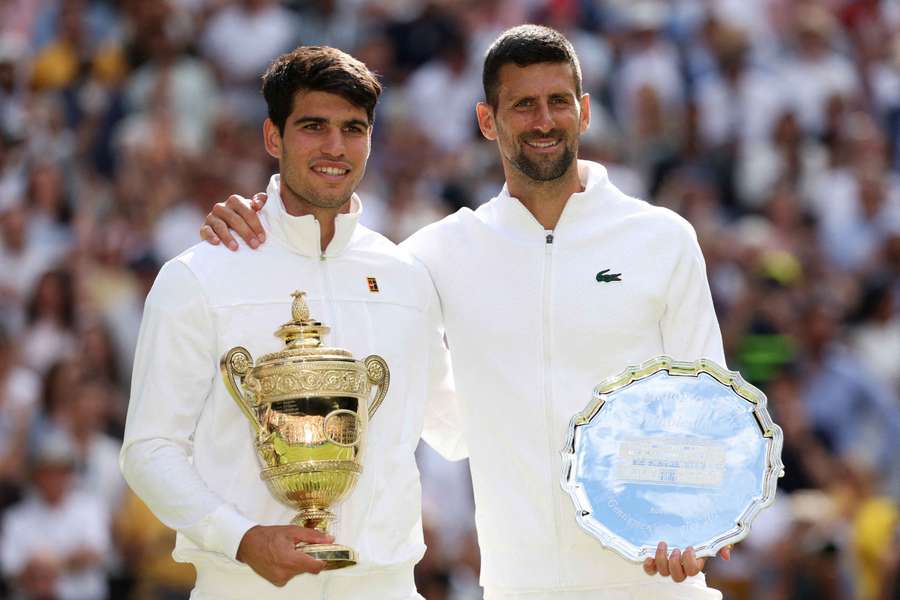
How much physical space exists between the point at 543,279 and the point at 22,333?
4928 millimetres

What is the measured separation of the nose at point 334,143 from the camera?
5188mm

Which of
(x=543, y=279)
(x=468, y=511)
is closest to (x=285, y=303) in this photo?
(x=543, y=279)

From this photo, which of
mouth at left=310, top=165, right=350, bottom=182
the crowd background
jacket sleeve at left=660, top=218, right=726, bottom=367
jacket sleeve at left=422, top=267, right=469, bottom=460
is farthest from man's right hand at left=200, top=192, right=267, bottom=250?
the crowd background

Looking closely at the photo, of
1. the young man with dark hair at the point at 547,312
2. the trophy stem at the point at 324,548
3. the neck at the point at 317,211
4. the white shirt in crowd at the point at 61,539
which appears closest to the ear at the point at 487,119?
the young man with dark hair at the point at 547,312

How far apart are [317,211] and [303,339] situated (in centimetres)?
52

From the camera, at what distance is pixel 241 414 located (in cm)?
515

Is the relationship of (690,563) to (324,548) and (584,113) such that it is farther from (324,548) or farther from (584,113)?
(584,113)

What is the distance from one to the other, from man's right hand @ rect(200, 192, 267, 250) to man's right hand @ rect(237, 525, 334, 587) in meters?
0.86

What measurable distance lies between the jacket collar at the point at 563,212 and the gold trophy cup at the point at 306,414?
841 millimetres

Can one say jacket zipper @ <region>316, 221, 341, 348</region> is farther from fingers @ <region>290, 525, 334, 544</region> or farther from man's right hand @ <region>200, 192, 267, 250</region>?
fingers @ <region>290, 525, 334, 544</region>

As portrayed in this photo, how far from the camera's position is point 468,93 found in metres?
11.3

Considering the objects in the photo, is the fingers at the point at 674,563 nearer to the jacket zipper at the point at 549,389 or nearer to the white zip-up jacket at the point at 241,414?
the jacket zipper at the point at 549,389

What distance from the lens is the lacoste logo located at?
5.43m

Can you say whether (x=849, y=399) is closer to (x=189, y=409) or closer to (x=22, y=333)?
(x=22, y=333)
